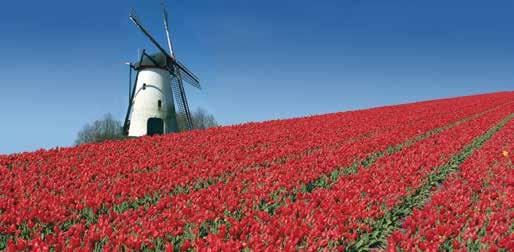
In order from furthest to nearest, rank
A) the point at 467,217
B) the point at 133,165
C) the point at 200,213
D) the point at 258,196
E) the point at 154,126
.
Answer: the point at 154,126
the point at 133,165
the point at 258,196
the point at 467,217
the point at 200,213

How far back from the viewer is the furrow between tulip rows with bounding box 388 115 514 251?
756 cm

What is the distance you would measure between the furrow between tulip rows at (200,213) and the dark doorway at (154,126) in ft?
69.1

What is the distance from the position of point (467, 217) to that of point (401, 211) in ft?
4.19

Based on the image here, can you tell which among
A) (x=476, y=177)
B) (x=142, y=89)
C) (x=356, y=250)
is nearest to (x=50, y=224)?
(x=356, y=250)

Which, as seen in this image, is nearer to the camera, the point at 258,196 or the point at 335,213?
the point at 335,213

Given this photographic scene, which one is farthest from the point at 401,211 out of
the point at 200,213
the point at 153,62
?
the point at 153,62

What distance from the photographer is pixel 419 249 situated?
7246mm

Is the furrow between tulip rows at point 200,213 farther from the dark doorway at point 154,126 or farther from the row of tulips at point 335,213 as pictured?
the dark doorway at point 154,126

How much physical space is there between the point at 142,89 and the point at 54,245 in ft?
87.5

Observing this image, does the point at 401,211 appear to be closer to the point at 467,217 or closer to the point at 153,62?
the point at 467,217

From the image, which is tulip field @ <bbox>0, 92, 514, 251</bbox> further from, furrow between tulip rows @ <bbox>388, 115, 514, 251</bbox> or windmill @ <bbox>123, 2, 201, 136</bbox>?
windmill @ <bbox>123, 2, 201, 136</bbox>

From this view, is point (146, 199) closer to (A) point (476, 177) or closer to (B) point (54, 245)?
(B) point (54, 245)

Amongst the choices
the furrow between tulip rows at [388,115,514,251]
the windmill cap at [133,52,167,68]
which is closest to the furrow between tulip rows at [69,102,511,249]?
the furrow between tulip rows at [388,115,514,251]

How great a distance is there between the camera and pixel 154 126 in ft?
105
